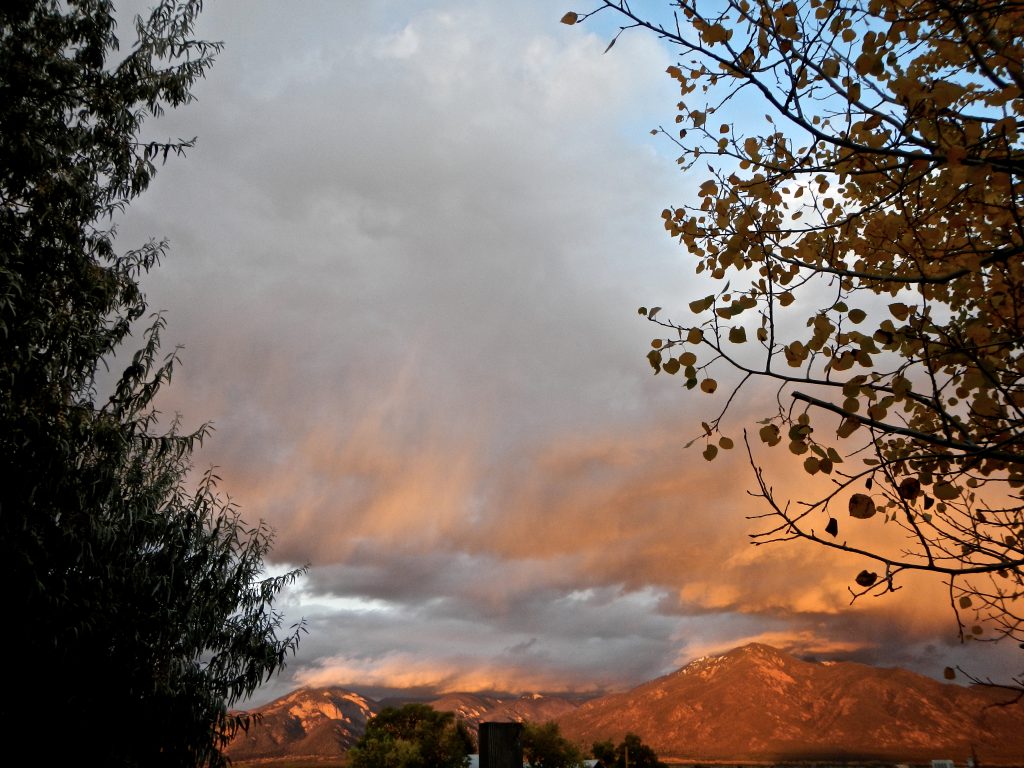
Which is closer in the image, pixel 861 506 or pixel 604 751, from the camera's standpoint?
pixel 861 506

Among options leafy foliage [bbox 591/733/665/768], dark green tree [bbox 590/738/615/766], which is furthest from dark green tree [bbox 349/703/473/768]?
leafy foliage [bbox 591/733/665/768]

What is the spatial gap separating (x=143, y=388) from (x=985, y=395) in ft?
46.3

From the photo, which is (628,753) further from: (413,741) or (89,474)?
(89,474)

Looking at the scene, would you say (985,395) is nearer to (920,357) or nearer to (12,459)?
(920,357)

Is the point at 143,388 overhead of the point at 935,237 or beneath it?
overhead

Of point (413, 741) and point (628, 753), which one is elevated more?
point (413, 741)

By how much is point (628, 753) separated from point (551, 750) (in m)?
12.0

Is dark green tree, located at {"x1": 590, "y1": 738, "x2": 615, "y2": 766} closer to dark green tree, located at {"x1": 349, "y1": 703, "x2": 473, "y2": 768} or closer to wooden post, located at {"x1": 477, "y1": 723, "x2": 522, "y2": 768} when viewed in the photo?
dark green tree, located at {"x1": 349, "y1": 703, "x2": 473, "y2": 768}

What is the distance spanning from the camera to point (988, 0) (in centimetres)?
294

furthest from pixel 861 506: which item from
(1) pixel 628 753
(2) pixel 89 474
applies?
(1) pixel 628 753

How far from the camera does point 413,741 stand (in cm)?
6844

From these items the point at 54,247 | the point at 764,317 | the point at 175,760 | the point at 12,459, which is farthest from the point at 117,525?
the point at 764,317

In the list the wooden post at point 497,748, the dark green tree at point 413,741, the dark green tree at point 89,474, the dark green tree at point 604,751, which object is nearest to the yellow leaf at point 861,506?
the wooden post at point 497,748

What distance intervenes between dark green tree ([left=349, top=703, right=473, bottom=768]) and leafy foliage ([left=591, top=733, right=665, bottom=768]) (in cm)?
1571
